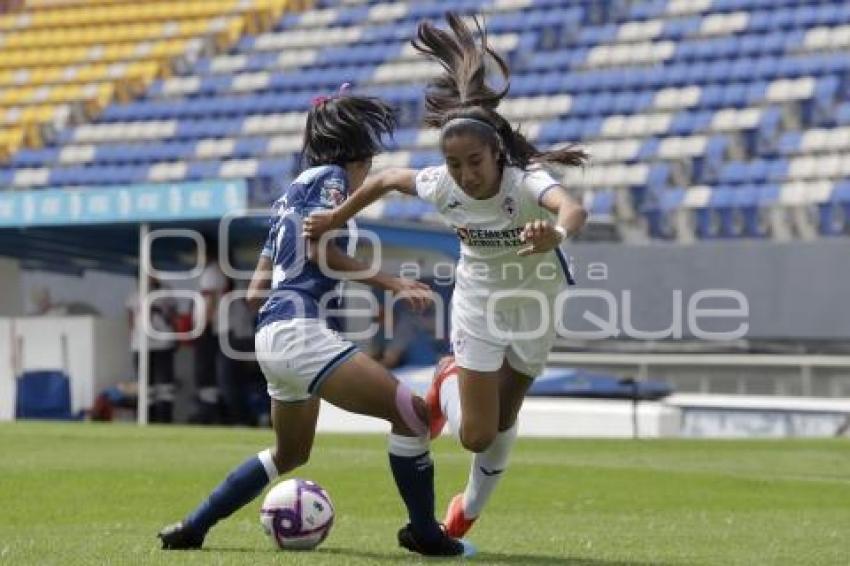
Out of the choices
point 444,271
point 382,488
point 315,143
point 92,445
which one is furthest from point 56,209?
point 315,143

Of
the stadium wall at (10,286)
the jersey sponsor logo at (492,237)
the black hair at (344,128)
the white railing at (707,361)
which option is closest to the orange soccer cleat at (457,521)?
the jersey sponsor logo at (492,237)

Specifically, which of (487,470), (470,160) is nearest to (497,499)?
(487,470)

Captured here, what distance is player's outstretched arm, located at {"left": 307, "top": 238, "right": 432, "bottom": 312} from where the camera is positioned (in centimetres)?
654

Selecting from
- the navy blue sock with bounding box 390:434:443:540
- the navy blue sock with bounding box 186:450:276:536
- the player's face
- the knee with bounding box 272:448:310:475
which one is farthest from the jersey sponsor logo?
the navy blue sock with bounding box 186:450:276:536

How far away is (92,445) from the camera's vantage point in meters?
15.7

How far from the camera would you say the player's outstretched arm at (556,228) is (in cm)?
580

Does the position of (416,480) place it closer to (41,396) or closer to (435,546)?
(435,546)

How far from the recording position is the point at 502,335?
266 inches

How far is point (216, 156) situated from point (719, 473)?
19.9 metres

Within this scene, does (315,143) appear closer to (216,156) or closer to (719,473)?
(719,473)

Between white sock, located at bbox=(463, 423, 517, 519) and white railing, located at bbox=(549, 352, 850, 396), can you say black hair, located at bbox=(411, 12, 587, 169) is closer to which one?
white sock, located at bbox=(463, 423, 517, 519)

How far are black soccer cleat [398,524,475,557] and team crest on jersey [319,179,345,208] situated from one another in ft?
4.34

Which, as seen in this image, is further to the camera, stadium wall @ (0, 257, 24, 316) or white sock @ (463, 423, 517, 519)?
stadium wall @ (0, 257, 24, 316)

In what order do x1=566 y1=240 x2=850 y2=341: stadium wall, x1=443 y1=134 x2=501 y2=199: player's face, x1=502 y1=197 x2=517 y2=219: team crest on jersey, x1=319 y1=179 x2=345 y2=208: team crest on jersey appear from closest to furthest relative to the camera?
x1=443 y1=134 x2=501 y2=199: player's face → x1=502 y1=197 x2=517 y2=219: team crest on jersey → x1=319 y1=179 x2=345 y2=208: team crest on jersey → x1=566 y1=240 x2=850 y2=341: stadium wall
